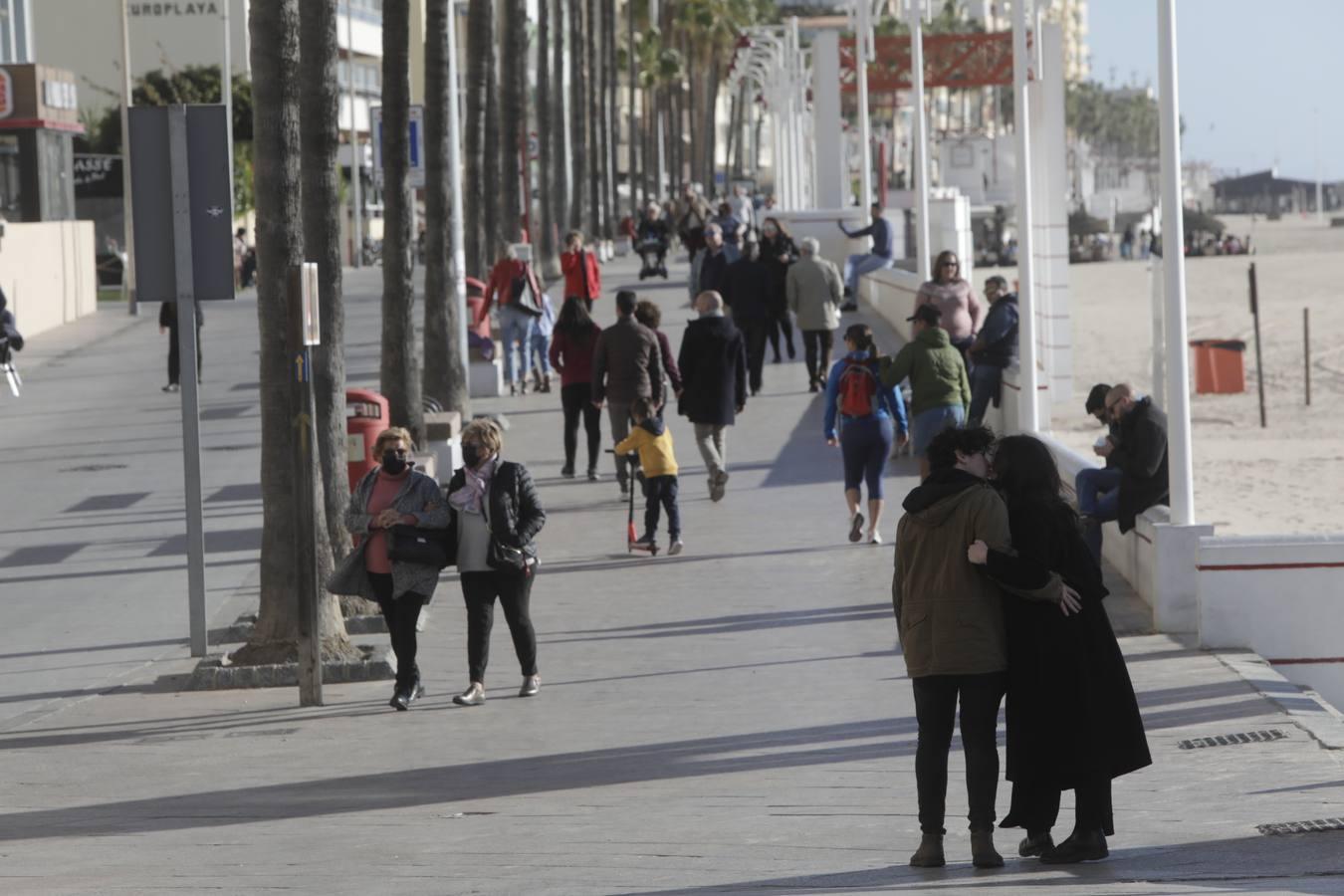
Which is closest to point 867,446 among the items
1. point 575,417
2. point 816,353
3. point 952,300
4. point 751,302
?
point 952,300

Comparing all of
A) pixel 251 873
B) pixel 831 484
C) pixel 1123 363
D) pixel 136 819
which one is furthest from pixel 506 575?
pixel 1123 363

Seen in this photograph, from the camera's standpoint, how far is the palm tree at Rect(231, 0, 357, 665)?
1223 cm

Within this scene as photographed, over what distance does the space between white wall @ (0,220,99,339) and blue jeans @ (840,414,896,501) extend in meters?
25.9

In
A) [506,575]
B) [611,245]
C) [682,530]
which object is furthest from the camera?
[611,245]

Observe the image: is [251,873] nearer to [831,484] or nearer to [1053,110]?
[831,484]

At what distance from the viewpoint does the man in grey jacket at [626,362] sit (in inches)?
682

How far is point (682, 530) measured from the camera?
55.1 feet

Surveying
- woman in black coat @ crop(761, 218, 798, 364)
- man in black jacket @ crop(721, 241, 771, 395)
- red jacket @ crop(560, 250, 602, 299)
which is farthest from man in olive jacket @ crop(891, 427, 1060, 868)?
woman in black coat @ crop(761, 218, 798, 364)

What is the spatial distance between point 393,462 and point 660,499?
4840 mm

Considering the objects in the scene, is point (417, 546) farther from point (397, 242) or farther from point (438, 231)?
point (438, 231)

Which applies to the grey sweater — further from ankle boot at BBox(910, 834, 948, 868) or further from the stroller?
the stroller

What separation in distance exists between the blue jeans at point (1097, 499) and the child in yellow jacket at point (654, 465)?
2.97m

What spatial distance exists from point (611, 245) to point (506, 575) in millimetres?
55105

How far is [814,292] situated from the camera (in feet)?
81.8
